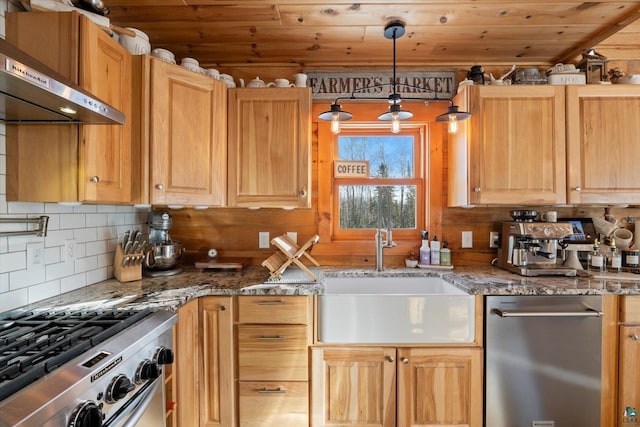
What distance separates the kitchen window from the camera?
2324 millimetres

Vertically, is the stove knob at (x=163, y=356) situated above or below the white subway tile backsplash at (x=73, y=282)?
below

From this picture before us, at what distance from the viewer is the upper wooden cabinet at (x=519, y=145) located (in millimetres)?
1886

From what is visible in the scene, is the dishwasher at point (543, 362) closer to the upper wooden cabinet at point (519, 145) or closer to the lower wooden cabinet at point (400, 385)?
the lower wooden cabinet at point (400, 385)

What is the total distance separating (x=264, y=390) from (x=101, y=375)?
0.95 metres

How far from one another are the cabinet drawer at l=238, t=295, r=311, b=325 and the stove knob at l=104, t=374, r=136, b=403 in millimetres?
720

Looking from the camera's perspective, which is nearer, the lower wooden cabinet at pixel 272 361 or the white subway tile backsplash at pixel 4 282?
the white subway tile backsplash at pixel 4 282

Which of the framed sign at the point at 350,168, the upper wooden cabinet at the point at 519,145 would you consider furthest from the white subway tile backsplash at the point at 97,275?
the upper wooden cabinet at the point at 519,145

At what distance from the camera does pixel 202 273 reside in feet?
6.56

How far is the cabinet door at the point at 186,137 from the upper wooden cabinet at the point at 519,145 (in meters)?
1.56

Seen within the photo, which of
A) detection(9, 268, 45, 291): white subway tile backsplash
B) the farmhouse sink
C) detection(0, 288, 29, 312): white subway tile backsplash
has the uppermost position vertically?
detection(9, 268, 45, 291): white subway tile backsplash

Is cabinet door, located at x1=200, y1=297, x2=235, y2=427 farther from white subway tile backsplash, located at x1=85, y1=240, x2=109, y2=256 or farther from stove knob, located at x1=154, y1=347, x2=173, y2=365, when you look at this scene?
white subway tile backsplash, located at x1=85, y1=240, x2=109, y2=256

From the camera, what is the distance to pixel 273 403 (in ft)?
5.38

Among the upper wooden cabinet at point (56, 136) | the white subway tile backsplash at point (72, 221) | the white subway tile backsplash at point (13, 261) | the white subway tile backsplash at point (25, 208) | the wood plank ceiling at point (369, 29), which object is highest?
the wood plank ceiling at point (369, 29)

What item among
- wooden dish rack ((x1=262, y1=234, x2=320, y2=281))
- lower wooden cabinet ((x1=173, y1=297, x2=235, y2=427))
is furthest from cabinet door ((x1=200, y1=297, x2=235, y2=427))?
wooden dish rack ((x1=262, y1=234, x2=320, y2=281))
